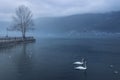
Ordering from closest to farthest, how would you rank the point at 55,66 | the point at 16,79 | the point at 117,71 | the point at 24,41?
1. the point at 16,79
2. the point at 117,71
3. the point at 55,66
4. the point at 24,41

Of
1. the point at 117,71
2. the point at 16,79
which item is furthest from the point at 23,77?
the point at 117,71

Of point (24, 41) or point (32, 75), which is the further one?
point (24, 41)

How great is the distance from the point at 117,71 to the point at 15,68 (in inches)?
777

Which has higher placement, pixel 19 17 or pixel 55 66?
pixel 19 17

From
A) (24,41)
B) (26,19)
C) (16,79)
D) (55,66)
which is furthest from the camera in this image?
(26,19)

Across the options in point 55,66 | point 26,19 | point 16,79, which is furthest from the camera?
point 26,19

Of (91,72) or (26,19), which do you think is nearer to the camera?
(91,72)

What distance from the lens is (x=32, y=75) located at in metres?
43.1

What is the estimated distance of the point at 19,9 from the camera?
130 meters

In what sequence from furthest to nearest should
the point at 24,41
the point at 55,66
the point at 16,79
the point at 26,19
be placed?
the point at 26,19 → the point at 24,41 → the point at 55,66 → the point at 16,79

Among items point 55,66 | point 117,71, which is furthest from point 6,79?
point 117,71

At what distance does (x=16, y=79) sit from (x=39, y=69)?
8.84 m

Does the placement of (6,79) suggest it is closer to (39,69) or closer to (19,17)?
(39,69)

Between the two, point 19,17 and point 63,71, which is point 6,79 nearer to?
point 63,71
